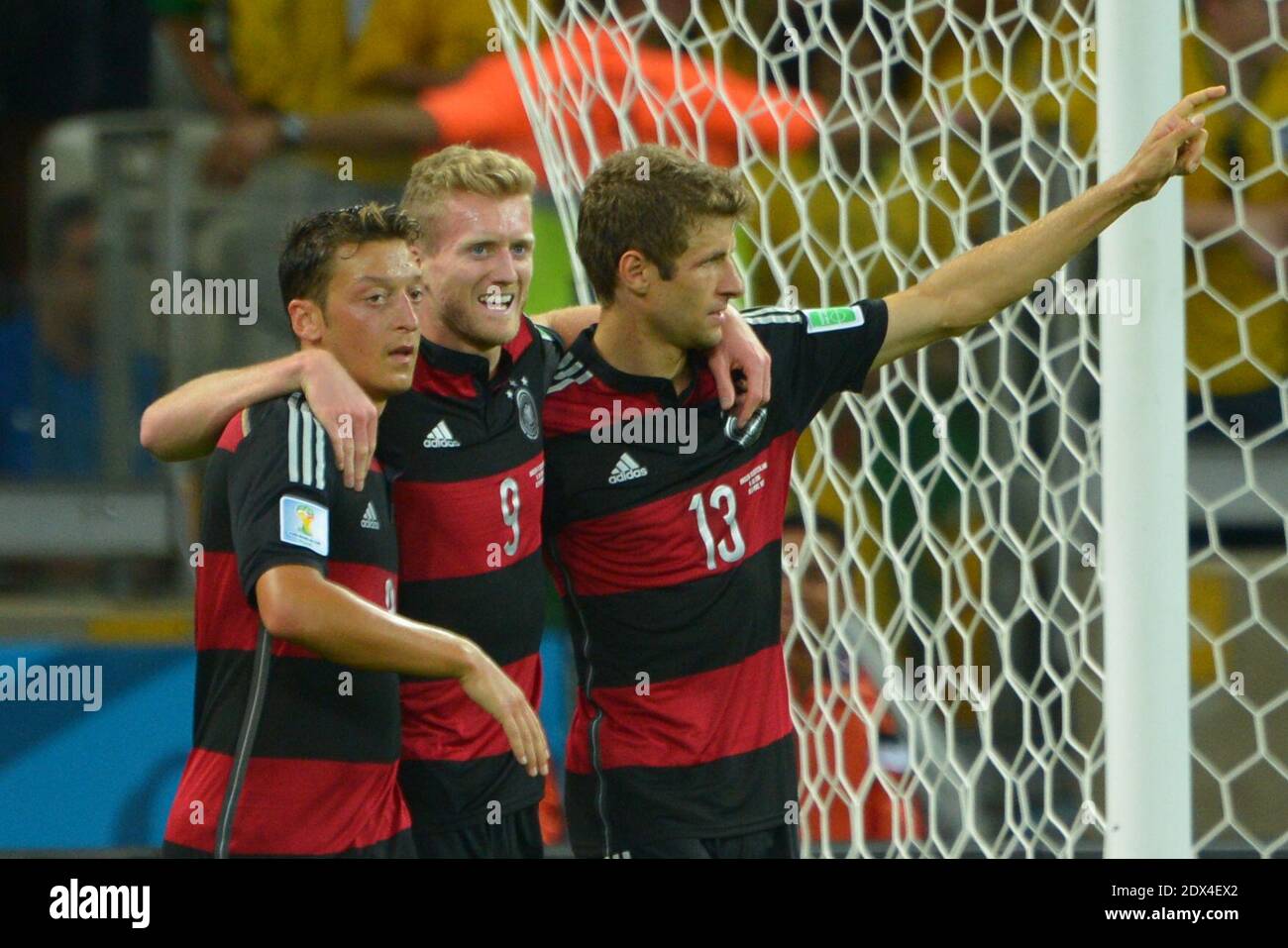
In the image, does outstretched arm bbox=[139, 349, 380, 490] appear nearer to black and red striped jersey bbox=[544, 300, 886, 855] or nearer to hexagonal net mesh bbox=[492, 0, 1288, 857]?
black and red striped jersey bbox=[544, 300, 886, 855]

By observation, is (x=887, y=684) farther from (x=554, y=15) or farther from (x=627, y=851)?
(x=554, y=15)

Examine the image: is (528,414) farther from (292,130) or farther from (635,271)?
(292,130)

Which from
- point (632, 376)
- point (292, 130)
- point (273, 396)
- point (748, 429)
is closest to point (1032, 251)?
point (748, 429)

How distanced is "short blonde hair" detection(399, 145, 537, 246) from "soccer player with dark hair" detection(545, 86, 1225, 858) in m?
0.16

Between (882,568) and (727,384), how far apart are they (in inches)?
48.6

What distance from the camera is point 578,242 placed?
2426 mm

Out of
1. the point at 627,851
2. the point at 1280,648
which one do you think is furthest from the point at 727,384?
the point at 1280,648

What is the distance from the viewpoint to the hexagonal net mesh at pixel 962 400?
2873 mm

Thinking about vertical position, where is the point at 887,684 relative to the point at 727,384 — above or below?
below

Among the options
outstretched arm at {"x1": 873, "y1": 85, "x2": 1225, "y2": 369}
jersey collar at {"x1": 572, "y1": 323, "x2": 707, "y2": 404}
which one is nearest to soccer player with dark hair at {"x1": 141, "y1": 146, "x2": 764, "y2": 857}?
jersey collar at {"x1": 572, "y1": 323, "x2": 707, "y2": 404}

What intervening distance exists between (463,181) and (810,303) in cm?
135

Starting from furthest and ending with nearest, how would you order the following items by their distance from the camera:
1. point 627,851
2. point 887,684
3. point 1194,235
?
point 1194,235 < point 887,684 < point 627,851

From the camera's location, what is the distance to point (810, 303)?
3490 millimetres

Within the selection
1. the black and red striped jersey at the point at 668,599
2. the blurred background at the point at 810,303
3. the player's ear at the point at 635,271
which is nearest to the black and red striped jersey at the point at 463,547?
the black and red striped jersey at the point at 668,599
